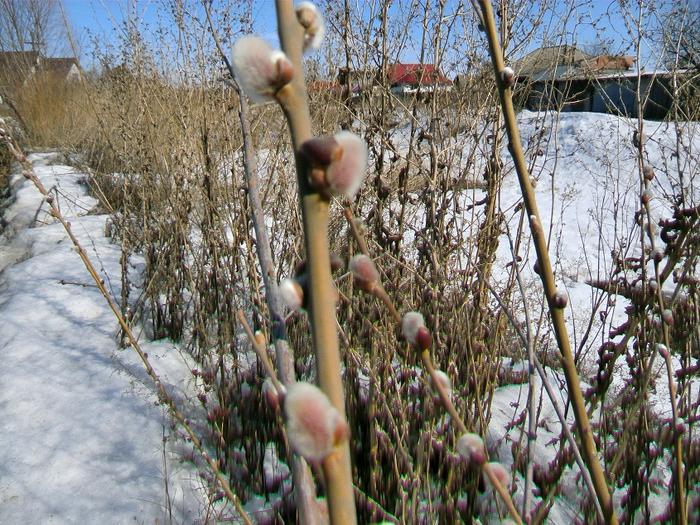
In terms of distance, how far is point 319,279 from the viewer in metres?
0.34

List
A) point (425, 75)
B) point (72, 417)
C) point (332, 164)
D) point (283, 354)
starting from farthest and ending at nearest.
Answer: point (425, 75) → point (72, 417) → point (283, 354) → point (332, 164)

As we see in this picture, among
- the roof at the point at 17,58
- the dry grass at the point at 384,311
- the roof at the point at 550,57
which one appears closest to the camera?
the dry grass at the point at 384,311

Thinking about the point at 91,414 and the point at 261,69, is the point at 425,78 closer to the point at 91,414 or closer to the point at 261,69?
the point at 91,414

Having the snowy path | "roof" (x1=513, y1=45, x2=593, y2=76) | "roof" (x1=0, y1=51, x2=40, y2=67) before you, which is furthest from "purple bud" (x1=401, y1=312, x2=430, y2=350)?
"roof" (x1=0, y1=51, x2=40, y2=67)

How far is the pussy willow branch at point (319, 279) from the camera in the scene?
13.0 inches

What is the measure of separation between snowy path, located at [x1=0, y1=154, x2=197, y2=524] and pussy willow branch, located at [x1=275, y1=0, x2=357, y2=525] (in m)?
1.58

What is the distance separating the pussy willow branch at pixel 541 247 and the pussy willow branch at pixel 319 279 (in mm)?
260

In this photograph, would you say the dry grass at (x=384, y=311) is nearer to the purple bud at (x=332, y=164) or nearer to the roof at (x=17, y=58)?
the purple bud at (x=332, y=164)

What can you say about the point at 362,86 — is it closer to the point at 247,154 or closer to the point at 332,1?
the point at 332,1

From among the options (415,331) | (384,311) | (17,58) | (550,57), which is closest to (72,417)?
(384,311)

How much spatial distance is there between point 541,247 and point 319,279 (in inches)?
12.9

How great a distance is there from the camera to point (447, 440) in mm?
1875

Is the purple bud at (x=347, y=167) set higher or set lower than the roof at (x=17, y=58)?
lower

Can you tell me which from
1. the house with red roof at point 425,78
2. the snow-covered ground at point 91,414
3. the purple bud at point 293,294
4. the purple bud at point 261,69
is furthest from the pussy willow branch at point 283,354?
the house with red roof at point 425,78
